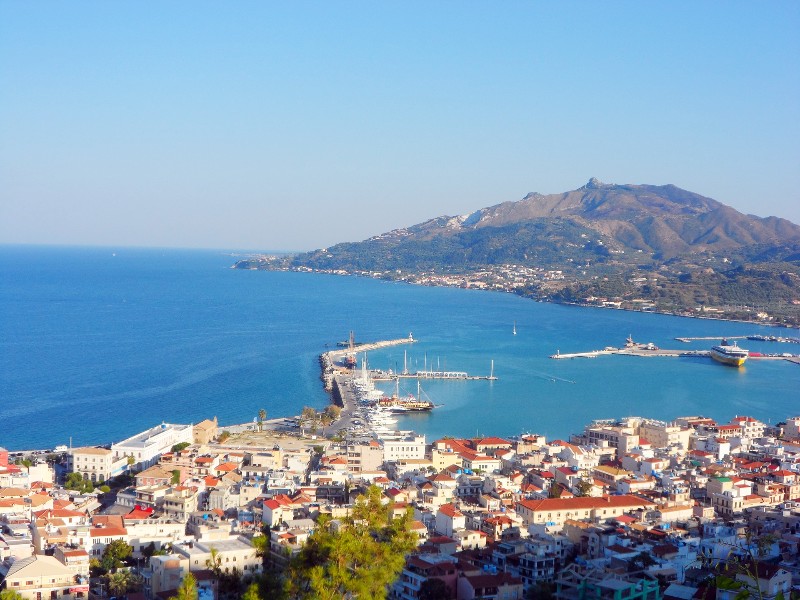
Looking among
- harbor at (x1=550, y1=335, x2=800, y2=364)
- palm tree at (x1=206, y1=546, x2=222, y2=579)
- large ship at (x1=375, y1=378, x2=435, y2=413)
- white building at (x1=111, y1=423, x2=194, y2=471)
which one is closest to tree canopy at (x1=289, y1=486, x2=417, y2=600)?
palm tree at (x1=206, y1=546, x2=222, y2=579)

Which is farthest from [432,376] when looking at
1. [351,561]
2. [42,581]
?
[351,561]

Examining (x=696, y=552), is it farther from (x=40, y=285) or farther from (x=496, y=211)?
(x=496, y=211)

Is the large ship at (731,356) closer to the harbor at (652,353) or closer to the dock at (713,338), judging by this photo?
the harbor at (652,353)

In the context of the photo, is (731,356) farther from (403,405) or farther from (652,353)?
(403,405)

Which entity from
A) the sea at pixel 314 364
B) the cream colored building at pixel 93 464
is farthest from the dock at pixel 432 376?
the cream colored building at pixel 93 464

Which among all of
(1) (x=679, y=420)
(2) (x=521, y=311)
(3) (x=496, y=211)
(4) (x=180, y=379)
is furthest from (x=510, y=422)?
(3) (x=496, y=211)

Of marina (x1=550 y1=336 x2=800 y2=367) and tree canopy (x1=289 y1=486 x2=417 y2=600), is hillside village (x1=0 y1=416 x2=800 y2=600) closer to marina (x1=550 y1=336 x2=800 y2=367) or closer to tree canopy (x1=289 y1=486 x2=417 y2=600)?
tree canopy (x1=289 y1=486 x2=417 y2=600)
